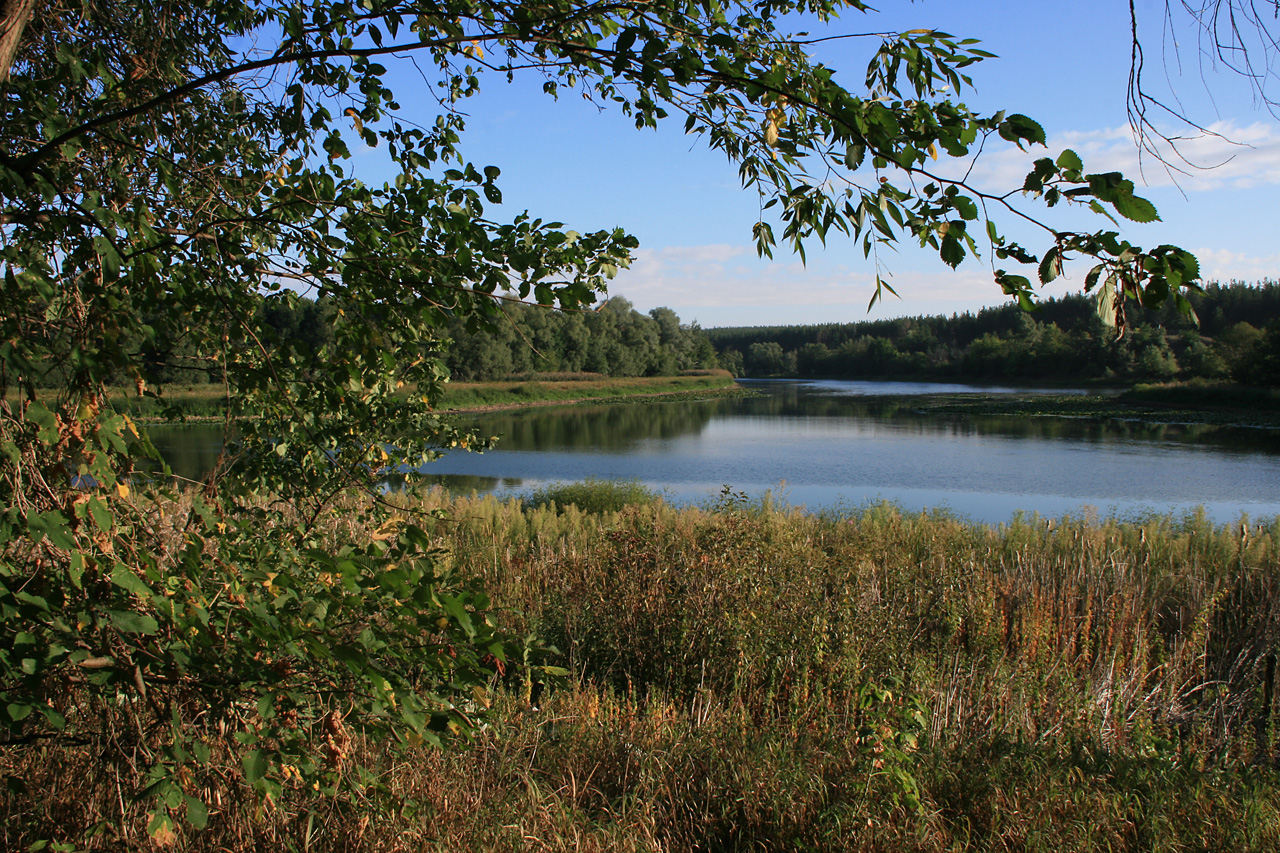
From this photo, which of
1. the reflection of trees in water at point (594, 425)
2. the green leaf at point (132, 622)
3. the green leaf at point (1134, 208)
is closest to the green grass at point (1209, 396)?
the reflection of trees in water at point (594, 425)

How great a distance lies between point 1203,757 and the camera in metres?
3.91

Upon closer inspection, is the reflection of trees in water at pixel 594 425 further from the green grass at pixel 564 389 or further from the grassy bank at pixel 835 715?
the grassy bank at pixel 835 715

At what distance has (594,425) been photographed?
3975 centimetres

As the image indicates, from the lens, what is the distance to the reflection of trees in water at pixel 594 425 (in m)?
30.5

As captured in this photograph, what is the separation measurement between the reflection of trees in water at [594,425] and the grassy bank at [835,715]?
59.5 ft

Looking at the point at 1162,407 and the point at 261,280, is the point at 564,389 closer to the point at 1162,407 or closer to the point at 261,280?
the point at 1162,407

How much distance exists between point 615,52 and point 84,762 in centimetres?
297

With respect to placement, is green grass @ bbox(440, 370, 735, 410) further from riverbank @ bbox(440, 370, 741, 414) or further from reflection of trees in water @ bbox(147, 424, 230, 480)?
reflection of trees in water @ bbox(147, 424, 230, 480)

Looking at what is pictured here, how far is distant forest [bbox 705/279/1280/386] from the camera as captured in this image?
46.1 metres

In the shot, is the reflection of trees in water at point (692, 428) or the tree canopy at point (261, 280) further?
the reflection of trees in water at point (692, 428)

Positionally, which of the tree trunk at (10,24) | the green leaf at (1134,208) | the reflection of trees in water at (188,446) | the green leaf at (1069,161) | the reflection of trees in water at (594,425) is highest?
the tree trunk at (10,24)

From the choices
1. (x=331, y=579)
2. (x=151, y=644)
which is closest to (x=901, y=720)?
(x=331, y=579)

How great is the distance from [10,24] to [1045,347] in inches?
3525

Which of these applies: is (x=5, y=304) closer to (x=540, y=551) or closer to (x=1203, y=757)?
(x=1203, y=757)
